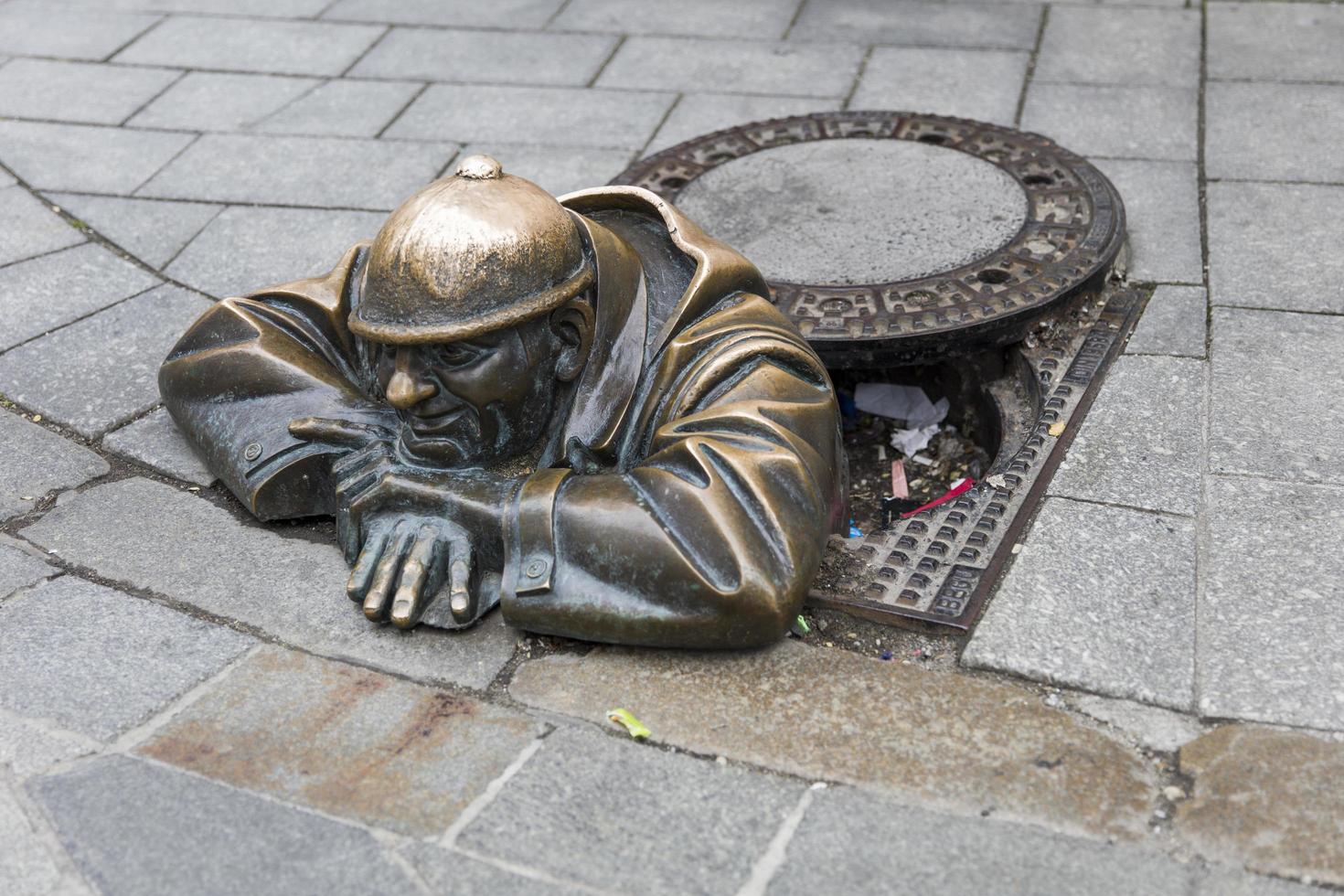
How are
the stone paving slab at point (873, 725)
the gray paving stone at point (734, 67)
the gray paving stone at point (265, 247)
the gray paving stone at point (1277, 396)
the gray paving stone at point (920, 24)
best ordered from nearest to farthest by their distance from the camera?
the stone paving slab at point (873, 725)
the gray paving stone at point (1277, 396)
the gray paving stone at point (265, 247)
the gray paving stone at point (734, 67)
the gray paving stone at point (920, 24)

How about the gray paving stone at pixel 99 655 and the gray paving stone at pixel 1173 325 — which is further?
the gray paving stone at pixel 1173 325

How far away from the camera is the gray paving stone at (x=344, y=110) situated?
4.93m

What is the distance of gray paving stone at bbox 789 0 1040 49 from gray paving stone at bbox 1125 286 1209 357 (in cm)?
194

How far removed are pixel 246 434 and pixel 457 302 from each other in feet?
2.73

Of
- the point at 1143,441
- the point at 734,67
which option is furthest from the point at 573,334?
the point at 734,67

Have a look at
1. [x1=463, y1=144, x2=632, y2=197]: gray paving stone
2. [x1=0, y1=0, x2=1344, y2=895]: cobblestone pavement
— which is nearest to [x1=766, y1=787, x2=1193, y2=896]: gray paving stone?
[x1=0, y1=0, x2=1344, y2=895]: cobblestone pavement

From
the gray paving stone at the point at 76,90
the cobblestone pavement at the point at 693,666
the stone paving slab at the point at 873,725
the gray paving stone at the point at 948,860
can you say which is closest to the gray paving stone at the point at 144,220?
the cobblestone pavement at the point at 693,666

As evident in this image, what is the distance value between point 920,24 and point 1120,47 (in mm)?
811

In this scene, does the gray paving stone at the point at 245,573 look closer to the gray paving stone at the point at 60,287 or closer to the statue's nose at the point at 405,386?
the statue's nose at the point at 405,386

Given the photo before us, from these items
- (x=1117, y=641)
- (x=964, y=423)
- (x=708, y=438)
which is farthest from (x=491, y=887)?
(x=964, y=423)

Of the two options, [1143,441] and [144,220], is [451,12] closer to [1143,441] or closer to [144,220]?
[144,220]

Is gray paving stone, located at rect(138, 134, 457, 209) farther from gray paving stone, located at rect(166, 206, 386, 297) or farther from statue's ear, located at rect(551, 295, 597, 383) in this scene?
statue's ear, located at rect(551, 295, 597, 383)

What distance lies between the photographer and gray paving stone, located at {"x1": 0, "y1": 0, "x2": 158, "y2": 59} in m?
5.72

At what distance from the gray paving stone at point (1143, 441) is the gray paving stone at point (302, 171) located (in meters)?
2.39
